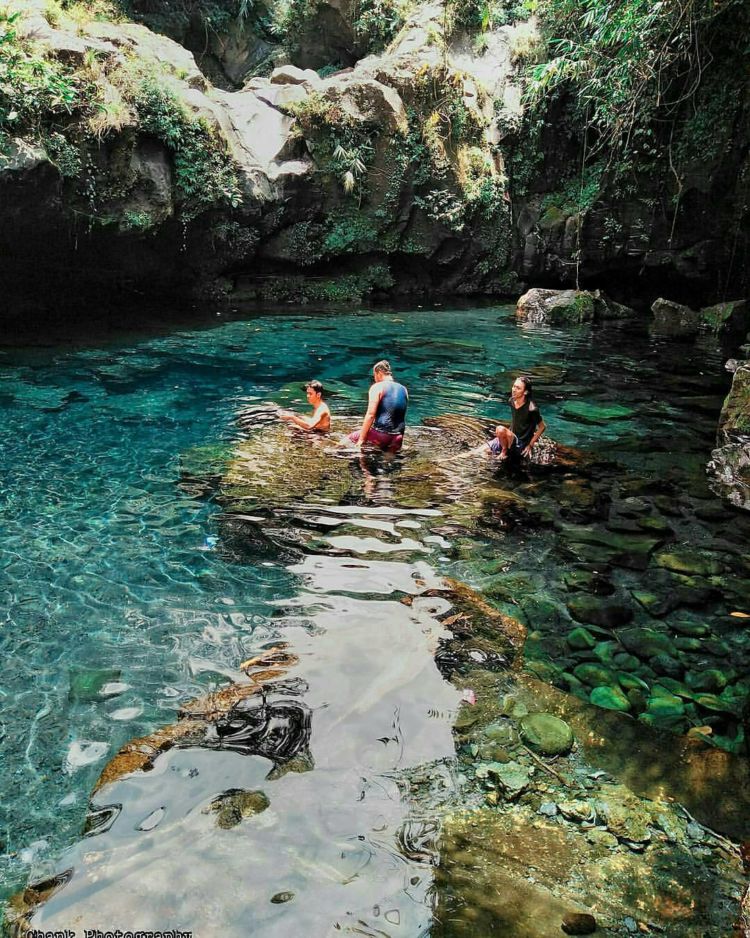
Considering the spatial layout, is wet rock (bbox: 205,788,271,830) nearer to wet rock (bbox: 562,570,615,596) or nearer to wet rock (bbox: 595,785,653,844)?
wet rock (bbox: 595,785,653,844)

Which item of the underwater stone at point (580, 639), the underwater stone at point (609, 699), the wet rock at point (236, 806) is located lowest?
the wet rock at point (236, 806)

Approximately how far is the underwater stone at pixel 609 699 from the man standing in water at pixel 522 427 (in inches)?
174

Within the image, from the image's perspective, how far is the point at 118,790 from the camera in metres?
3.35

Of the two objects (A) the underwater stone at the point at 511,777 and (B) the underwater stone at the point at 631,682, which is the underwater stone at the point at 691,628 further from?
(A) the underwater stone at the point at 511,777

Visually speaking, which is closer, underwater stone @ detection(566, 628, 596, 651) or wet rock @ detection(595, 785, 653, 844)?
wet rock @ detection(595, 785, 653, 844)

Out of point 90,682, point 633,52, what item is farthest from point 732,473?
point 633,52

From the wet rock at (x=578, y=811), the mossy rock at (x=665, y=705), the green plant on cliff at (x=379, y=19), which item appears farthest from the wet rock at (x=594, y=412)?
the green plant on cliff at (x=379, y=19)

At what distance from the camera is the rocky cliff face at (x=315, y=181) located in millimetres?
14672

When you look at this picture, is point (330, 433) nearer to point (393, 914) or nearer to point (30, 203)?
point (393, 914)

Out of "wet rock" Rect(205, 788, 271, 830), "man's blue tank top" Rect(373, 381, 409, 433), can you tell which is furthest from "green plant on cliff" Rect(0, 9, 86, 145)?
"wet rock" Rect(205, 788, 271, 830)

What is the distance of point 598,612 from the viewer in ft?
17.0

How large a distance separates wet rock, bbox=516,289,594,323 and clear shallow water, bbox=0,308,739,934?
8.85m

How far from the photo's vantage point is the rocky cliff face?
14.7 metres

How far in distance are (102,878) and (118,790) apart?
1.88 ft
